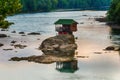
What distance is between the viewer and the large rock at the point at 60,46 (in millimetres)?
76875

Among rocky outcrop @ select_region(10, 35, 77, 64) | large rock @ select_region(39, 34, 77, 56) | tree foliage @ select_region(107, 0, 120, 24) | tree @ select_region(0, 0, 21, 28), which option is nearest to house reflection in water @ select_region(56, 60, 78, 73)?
rocky outcrop @ select_region(10, 35, 77, 64)

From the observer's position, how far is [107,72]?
2333 inches

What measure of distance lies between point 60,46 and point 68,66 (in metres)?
17.0

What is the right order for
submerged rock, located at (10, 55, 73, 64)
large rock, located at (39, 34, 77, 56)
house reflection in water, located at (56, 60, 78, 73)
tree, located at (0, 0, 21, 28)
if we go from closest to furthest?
tree, located at (0, 0, 21, 28)
house reflection in water, located at (56, 60, 78, 73)
submerged rock, located at (10, 55, 73, 64)
large rock, located at (39, 34, 77, 56)

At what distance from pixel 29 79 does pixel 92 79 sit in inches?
371

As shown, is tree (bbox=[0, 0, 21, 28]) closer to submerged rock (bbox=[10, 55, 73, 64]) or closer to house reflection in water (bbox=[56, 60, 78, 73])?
house reflection in water (bbox=[56, 60, 78, 73])

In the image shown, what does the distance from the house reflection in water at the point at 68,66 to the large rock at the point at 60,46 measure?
27.1 ft

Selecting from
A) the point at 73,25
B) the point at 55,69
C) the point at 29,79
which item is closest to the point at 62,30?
the point at 73,25

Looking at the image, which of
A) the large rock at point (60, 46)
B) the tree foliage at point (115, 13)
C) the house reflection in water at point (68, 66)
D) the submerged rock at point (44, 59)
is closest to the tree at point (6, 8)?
the house reflection in water at point (68, 66)

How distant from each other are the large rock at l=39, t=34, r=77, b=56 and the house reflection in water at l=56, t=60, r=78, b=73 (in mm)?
8268

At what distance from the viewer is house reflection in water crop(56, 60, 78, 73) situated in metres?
61.7

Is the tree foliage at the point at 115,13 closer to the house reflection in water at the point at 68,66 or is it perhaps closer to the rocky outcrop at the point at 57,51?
the rocky outcrop at the point at 57,51

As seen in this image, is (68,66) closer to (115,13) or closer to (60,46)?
(60,46)

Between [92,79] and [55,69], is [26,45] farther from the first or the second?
[92,79]
